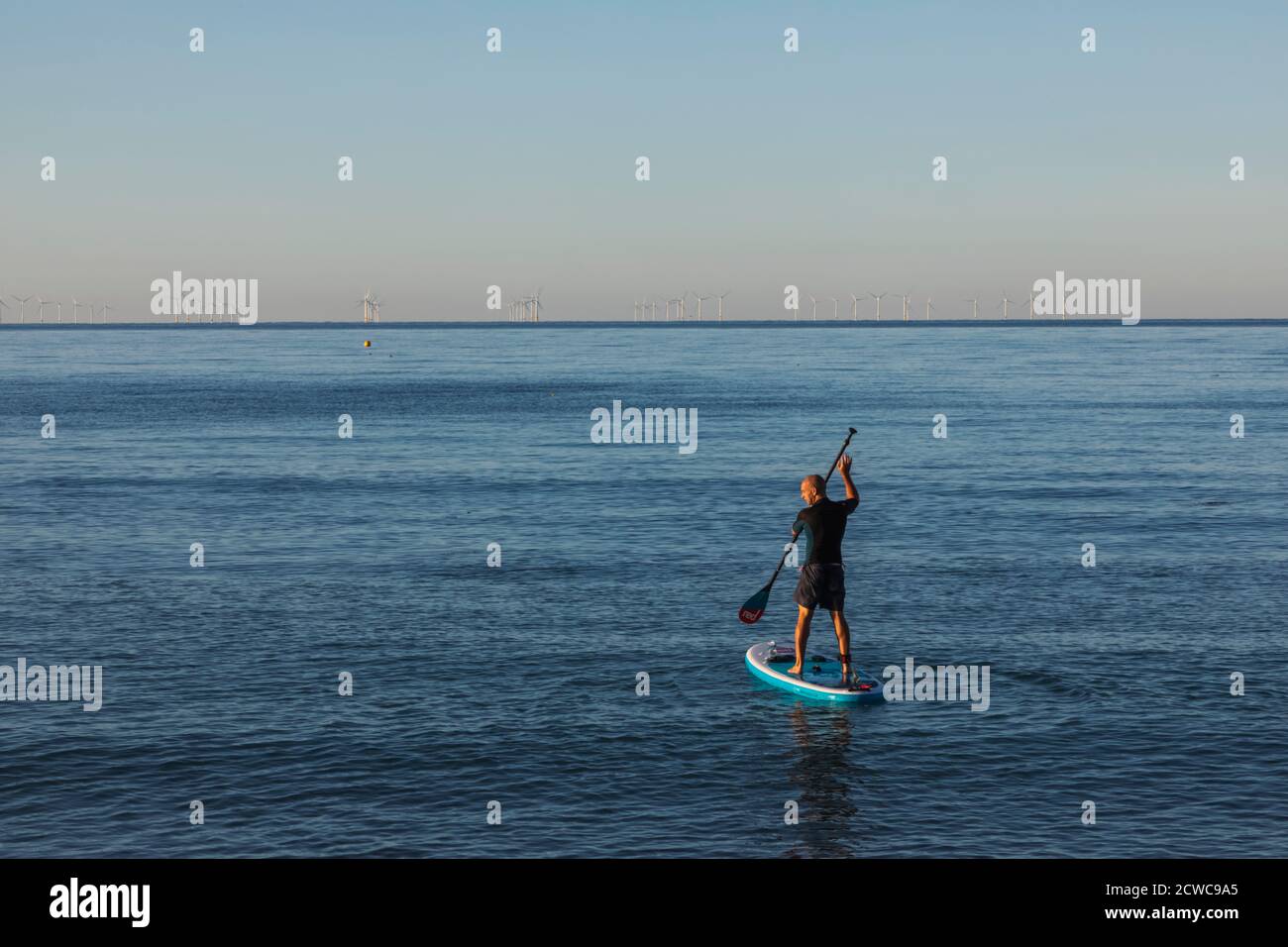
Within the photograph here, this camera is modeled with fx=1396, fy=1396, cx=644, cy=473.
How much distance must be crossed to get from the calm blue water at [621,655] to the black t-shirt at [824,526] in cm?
243

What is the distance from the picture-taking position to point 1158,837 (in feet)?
53.1

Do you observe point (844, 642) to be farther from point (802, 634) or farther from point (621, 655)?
point (621, 655)

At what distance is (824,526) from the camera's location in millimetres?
21078

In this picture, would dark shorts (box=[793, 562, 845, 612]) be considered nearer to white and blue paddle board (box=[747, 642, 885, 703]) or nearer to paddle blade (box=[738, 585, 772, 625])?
white and blue paddle board (box=[747, 642, 885, 703])

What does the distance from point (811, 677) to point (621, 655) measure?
409 centimetres

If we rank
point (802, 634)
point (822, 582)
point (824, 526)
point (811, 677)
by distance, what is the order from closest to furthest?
1. point (824, 526)
2. point (822, 582)
3. point (802, 634)
4. point (811, 677)

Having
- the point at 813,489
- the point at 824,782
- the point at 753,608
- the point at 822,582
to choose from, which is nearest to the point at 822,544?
the point at 822,582

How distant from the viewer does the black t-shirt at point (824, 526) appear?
21078 mm

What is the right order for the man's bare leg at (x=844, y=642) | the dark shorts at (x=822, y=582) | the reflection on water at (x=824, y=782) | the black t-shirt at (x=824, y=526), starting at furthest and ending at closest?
the man's bare leg at (x=844, y=642)
the dark shorts at (x=822, y=582)
the black t-shirt at (x=824, y=526)
the reflection on water at (x=824, y=782)

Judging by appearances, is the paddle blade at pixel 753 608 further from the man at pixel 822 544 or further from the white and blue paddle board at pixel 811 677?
the man at pixel 822 544

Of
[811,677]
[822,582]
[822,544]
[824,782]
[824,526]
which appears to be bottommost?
[824,782]

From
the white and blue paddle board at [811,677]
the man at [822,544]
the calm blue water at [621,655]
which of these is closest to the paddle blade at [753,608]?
the calm blue water at [621,655]

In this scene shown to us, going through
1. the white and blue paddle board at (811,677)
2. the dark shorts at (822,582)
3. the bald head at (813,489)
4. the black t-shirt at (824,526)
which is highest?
the bald head at (813,489)

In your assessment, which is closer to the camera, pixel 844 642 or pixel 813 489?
pixel 813 489
